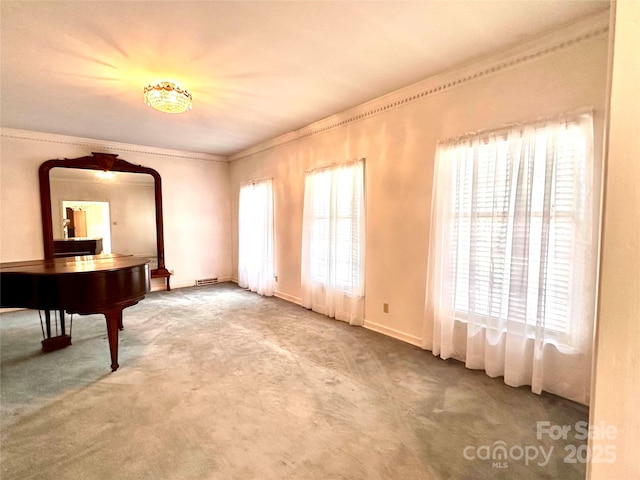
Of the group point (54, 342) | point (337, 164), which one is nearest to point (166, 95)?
point (337, 164)

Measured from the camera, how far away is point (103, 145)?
211 inches

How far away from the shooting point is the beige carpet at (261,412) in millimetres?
1672

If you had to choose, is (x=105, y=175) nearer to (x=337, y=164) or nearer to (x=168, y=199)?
(x=168, y=199)

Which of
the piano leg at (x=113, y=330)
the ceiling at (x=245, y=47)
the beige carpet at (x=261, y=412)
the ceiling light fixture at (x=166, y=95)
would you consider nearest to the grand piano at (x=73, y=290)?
the piano leg at (x=113, y=330)

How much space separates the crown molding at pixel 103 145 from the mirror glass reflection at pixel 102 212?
0.42 meters

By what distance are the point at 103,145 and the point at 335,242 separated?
4465mm

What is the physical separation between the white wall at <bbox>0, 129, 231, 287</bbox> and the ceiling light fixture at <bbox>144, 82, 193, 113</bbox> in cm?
327

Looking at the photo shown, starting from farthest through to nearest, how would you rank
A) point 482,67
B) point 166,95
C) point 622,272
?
point 166,95, point 482,67, point 622,272

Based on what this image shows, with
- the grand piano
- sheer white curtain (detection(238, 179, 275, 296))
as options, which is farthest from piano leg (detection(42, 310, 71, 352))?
sheer white curtain (detection(238, 179, 275, 296))

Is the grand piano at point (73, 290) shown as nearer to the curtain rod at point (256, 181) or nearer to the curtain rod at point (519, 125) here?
the curtain rod at point (256, 181)

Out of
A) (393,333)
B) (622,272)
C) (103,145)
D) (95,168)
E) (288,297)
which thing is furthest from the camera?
(103,145)

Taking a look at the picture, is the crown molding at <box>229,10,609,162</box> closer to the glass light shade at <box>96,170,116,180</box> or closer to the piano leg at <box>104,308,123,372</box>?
the piano leg at <box>104,308,123,372</box>

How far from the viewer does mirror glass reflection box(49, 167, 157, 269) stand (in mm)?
5004

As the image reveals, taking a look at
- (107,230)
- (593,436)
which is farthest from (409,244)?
(107,230)
